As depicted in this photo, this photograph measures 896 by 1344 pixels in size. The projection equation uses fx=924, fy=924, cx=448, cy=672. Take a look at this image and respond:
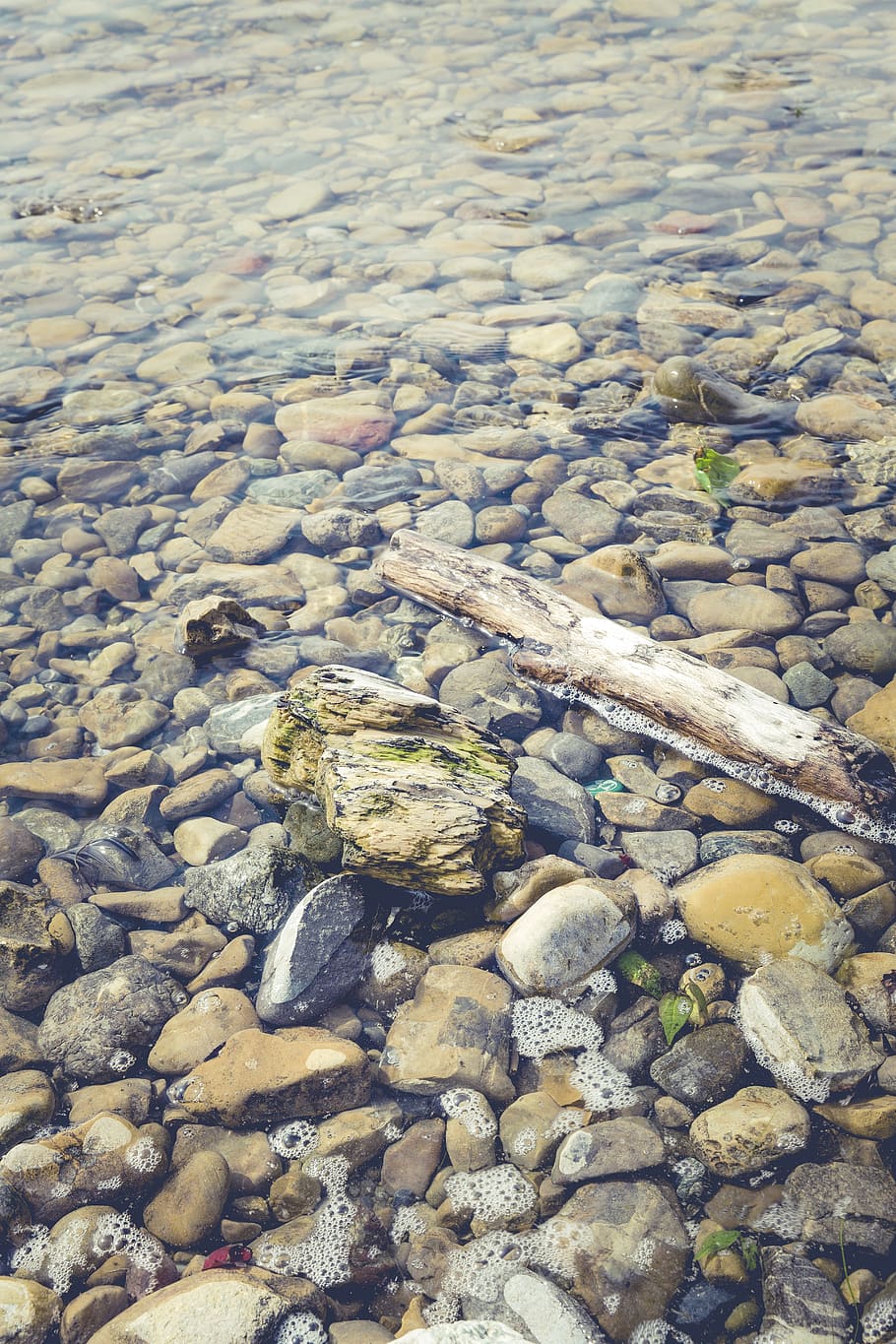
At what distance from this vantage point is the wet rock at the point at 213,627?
4215 millimetres

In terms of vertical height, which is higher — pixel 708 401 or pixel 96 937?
pixel 708 401

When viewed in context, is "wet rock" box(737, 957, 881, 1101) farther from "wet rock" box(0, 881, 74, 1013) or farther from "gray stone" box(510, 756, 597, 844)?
"wet rock" box(0, 881, 74, 1013)

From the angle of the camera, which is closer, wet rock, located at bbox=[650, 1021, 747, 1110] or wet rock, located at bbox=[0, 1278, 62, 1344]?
wet rock, located at bbox=[0, 1278, 62, 1344]

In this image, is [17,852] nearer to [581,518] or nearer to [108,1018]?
[108,1018]

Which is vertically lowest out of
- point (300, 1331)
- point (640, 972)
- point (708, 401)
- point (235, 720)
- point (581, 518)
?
point (300, 1331)

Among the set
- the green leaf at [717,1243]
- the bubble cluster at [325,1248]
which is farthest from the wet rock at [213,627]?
the green leaf at [717,1243]

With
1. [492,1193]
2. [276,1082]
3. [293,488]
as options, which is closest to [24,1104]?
[276,1082]

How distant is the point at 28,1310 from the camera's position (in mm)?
2363

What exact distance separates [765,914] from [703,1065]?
1.70ft

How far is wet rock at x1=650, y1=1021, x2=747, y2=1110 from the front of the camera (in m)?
2.67

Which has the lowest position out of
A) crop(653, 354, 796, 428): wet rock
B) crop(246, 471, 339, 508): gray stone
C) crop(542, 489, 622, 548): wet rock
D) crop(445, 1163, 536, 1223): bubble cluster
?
crop(445, 1163, 536, 1223): bubble cluster

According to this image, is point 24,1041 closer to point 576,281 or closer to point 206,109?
point 576,281

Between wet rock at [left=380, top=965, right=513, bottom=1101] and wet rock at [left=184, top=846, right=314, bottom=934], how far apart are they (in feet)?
1.87

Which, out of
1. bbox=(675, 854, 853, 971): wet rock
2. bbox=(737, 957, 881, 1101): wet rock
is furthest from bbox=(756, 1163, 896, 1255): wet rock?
bbox=(675, 854, 853, 971): wet rock
